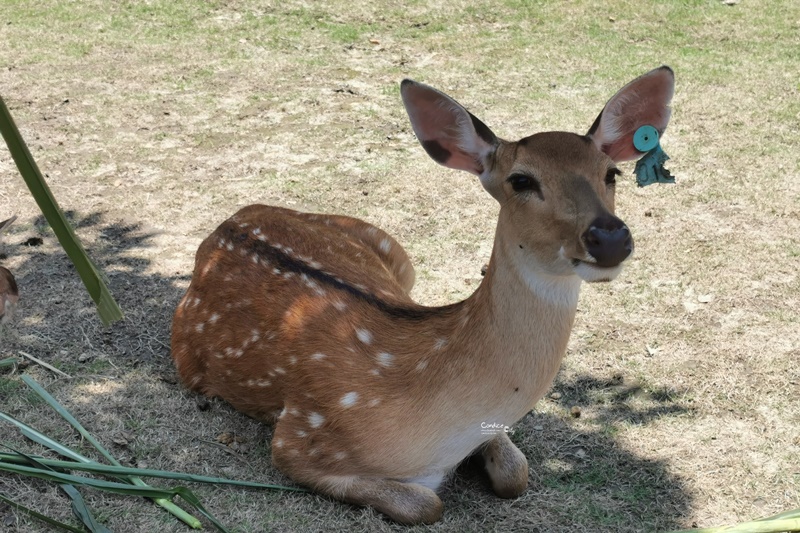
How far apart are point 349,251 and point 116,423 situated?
1.24 meters

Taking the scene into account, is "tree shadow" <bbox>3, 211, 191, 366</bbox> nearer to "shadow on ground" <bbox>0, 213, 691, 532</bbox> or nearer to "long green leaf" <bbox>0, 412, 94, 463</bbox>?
"shadow on ground" <bbox>0, 213, 691, 532</bbox>

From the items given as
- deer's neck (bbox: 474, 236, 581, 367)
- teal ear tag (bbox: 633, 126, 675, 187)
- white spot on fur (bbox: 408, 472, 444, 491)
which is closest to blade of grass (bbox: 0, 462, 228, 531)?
white spot on fur (bbox: 408, 472, 444, 491)

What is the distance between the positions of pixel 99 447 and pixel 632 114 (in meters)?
2.28

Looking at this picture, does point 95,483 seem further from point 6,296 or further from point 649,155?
point 649,155

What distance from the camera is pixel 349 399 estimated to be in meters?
3.41

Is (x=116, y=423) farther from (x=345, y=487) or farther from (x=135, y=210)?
(x=135, y=210)

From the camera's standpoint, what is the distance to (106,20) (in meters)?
9.17

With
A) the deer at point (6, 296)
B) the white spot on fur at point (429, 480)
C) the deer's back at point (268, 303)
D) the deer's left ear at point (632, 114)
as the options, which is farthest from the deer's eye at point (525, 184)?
the deer at point (6, 296)

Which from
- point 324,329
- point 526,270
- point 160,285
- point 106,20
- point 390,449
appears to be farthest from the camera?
point 106,20

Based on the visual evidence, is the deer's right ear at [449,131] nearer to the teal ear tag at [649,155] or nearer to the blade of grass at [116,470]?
the teal ear tag at [649,155]

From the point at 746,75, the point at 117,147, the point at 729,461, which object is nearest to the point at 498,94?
the point at 746,75

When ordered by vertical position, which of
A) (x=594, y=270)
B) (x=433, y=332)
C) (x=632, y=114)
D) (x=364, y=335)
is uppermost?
(x=632, y=114)

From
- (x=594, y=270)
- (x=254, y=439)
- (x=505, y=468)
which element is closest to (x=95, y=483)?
(x=254, y=439)

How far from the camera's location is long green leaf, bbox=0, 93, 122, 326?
7.62 ft
